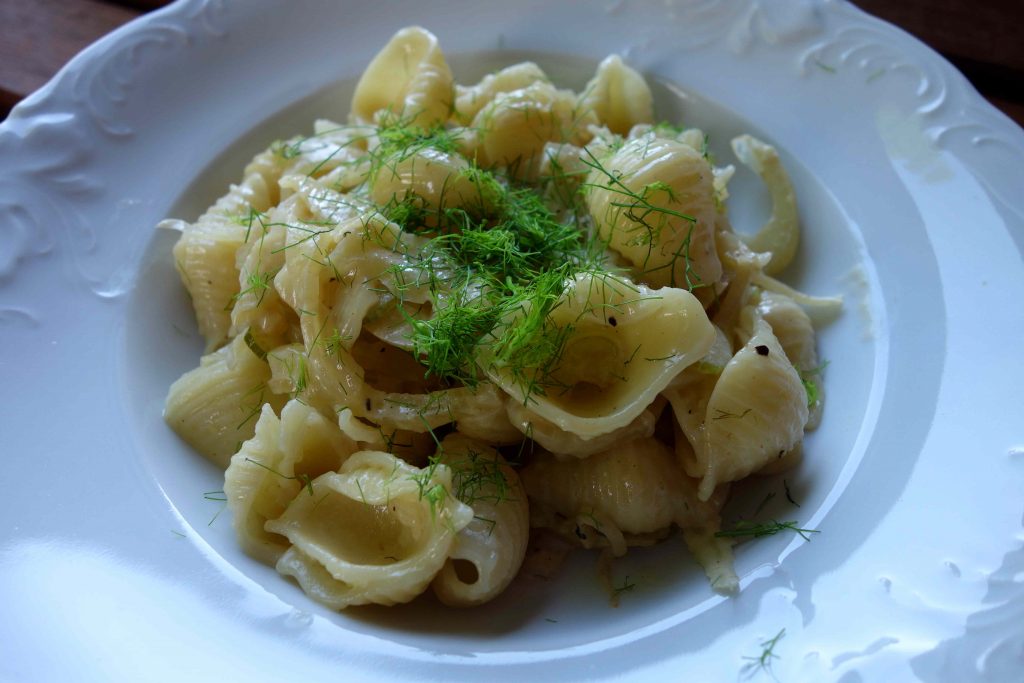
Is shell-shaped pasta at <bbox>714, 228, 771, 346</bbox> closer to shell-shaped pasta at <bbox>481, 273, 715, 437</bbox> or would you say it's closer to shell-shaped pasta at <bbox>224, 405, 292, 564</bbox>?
shell-shaped pasta at <bbox>481, 273, 715, 437</bbox>

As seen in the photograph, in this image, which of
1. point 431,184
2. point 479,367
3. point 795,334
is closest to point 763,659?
point 479,367

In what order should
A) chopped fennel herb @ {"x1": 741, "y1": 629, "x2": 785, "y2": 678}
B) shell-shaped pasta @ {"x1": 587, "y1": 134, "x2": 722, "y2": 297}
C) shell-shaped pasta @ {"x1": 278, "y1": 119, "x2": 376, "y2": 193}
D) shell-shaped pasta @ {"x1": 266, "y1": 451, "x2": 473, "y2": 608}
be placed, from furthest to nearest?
shell-shaped pasta @ {"x1": 278, "y1": 119, "x2": 376, "y2": 193}, shell-shaped pasta @ {"x1": 587, "y1": 134, "x2": 722, "y2": 297}, shell-shaped pasta @ {"x1": 266, "y1": 451, "x2": 473, "y2": 608}, chopped fennel herb @ {"x1": 741, "y1": 629, "x2": 785, "y2": 678}

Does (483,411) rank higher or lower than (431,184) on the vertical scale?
lower

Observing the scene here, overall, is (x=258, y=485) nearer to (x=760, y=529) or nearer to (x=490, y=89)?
(x=760, y=529)

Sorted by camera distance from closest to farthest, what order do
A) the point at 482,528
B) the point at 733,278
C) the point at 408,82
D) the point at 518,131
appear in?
the point at 482,528, the point at 733,278, the point at 518,131, the point at 408,82

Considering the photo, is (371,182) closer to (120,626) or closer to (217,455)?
(217,455)

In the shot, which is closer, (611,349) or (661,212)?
(611,349)

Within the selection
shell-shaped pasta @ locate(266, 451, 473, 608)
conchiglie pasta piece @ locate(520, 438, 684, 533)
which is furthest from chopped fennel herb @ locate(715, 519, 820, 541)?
shell-shaped pasta @ locate(266, 451, 473, 608)
